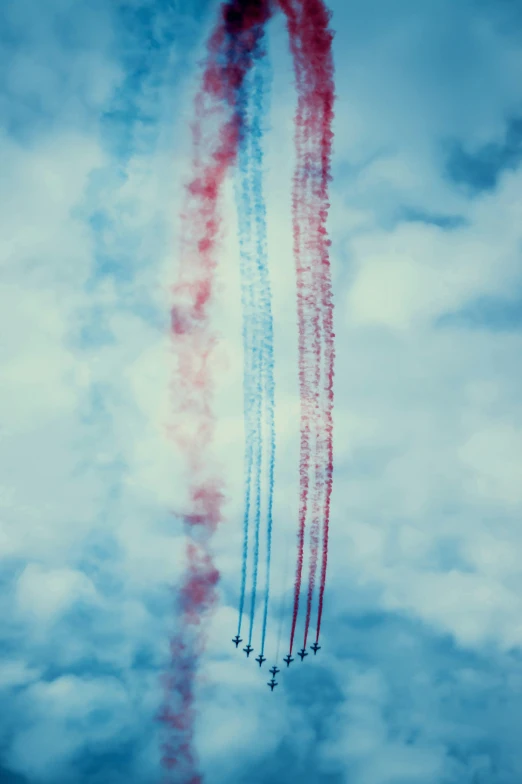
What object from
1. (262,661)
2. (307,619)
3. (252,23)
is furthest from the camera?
(262,661)

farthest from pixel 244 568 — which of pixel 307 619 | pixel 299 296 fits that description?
pixel 299 296

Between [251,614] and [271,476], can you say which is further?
[251,614]

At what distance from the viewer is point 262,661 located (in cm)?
5438

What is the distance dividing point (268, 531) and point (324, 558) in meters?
4.04

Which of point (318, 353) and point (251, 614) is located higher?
point (318, 353)

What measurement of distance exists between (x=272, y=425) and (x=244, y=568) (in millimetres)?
12078

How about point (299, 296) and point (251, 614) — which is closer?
point (299, 296)

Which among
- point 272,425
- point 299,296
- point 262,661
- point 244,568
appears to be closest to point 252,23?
point 299,296

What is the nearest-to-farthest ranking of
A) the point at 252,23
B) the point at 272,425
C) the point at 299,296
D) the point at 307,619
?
the point at 252,23, the point at 299,296, the point at 272,425, the point at 307,619

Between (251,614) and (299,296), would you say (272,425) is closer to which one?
(299,296)

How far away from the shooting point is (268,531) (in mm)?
43031

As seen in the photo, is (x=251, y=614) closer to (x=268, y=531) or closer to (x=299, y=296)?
(x=268, y=531)

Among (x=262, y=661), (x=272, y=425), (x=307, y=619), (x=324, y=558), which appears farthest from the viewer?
(x=262, y=661)

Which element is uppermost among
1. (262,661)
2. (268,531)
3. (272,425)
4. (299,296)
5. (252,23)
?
(252,23)
